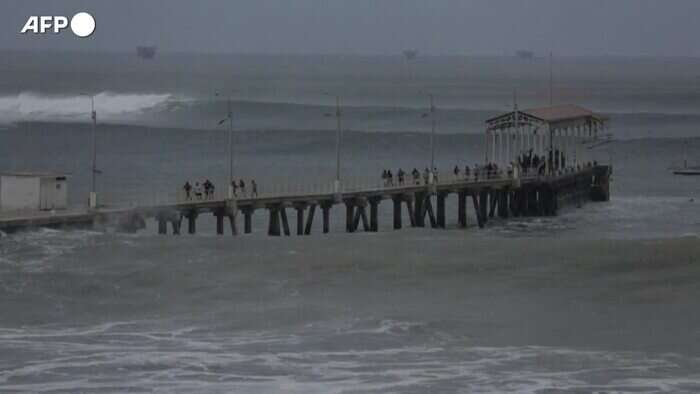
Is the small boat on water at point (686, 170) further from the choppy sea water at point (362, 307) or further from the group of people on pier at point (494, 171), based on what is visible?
the group of people on pier at point (494, 171)

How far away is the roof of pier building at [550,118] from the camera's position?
211 ft

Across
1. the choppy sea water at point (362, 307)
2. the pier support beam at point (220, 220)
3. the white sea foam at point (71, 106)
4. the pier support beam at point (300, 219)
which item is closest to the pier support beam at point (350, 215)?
the choppy sea water at point (362, 307)

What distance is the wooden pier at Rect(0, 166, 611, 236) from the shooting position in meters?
46.2

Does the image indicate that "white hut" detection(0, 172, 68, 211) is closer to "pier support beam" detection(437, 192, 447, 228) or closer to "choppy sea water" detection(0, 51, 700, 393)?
"choppy sea water" detection(0, 51, 700, 393)

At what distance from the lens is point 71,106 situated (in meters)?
139

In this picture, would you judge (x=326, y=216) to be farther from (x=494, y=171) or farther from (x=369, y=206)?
(x=494, y=171)

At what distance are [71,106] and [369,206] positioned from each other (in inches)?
3228

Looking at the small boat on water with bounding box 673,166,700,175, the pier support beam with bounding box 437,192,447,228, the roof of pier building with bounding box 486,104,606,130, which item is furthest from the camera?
the small boat on water with bounding box 673,166,700,175

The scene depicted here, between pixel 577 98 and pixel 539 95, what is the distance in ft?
34.9

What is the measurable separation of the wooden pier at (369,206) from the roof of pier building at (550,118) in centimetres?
195

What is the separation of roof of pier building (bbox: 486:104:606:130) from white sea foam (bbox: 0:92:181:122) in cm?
6216

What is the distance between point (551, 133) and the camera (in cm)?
6569

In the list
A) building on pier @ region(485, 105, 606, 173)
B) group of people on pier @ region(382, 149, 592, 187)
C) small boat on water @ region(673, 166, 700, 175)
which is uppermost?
building on pier @ region(485, 105, 606, 173)

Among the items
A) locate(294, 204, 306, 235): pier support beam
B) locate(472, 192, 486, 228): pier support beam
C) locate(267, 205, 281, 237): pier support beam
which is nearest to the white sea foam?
locate(472, 192, 486, 228): pier support beam
